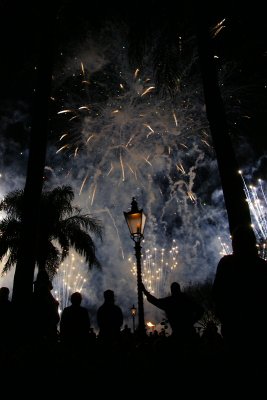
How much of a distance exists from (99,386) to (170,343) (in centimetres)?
99

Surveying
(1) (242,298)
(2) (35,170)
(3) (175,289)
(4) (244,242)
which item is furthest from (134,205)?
(1) (242,298)

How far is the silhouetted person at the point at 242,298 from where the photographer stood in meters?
4.62

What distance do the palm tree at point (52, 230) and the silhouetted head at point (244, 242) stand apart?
14762 millimetres

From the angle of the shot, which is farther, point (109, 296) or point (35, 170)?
point (35, 170)

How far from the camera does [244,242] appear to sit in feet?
19.6

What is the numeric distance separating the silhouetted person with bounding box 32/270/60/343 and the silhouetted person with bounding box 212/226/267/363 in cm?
325

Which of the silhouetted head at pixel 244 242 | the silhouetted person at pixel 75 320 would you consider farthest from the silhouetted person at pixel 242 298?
the silhouetted person at pixel 75 320

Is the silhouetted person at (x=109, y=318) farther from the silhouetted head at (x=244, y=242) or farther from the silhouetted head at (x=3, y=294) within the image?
the silhouetted head at (x=244, y=242)

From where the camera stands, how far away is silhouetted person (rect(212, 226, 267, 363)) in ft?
15.2

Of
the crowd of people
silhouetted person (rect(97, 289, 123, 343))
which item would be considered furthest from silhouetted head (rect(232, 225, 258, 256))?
silhouetted person (rect(97, 289, 123, 343))

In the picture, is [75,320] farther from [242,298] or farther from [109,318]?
[242,298]

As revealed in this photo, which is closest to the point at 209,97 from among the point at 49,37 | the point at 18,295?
the point at 49,37

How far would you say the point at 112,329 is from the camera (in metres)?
6.46

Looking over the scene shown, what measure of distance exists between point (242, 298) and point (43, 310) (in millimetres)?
3954
